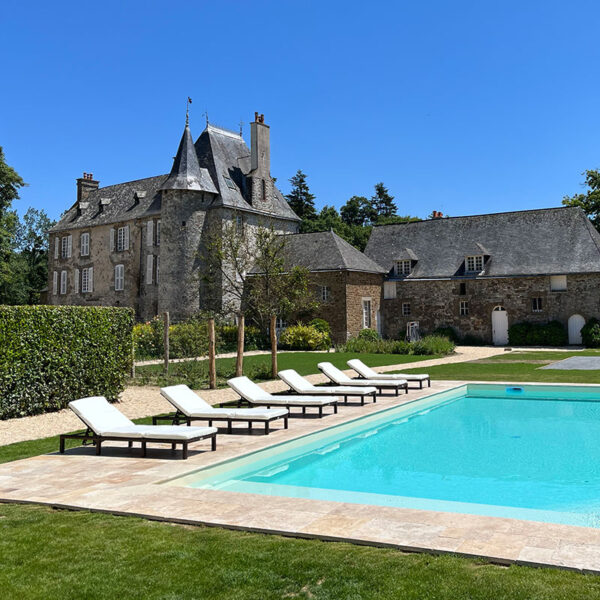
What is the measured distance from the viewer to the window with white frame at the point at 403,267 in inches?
1420

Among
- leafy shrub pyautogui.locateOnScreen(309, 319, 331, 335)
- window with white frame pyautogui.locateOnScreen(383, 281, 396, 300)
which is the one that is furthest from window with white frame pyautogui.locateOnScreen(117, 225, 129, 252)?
window with white frame pyautogui.locateOnScreen(383, 281, 396, 300)

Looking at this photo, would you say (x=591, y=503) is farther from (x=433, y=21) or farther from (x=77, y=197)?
(x=77, y=197)

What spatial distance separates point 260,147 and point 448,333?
53.0 feet

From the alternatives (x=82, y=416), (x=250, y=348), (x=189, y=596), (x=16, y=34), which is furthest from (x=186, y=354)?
(x=189, y=596)

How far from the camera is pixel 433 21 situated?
1425 centimetres

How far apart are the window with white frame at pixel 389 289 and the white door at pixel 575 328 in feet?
31.8

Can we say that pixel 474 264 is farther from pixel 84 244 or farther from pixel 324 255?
pixel 84 244

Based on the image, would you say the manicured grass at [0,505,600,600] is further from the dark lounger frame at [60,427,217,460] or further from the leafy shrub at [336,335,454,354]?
the leafy shrub at [336,335,454,354]

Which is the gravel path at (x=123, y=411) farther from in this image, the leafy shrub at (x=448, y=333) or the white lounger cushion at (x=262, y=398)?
the leafy shrub at (x=448, y=333)

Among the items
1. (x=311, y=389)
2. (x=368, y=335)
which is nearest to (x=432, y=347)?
(x=368, y=335)

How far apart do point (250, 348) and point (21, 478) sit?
24.2 m

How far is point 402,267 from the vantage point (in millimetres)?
36250

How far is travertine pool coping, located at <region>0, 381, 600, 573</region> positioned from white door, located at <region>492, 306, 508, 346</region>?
27.6 metres

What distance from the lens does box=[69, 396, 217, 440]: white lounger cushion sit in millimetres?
7953
